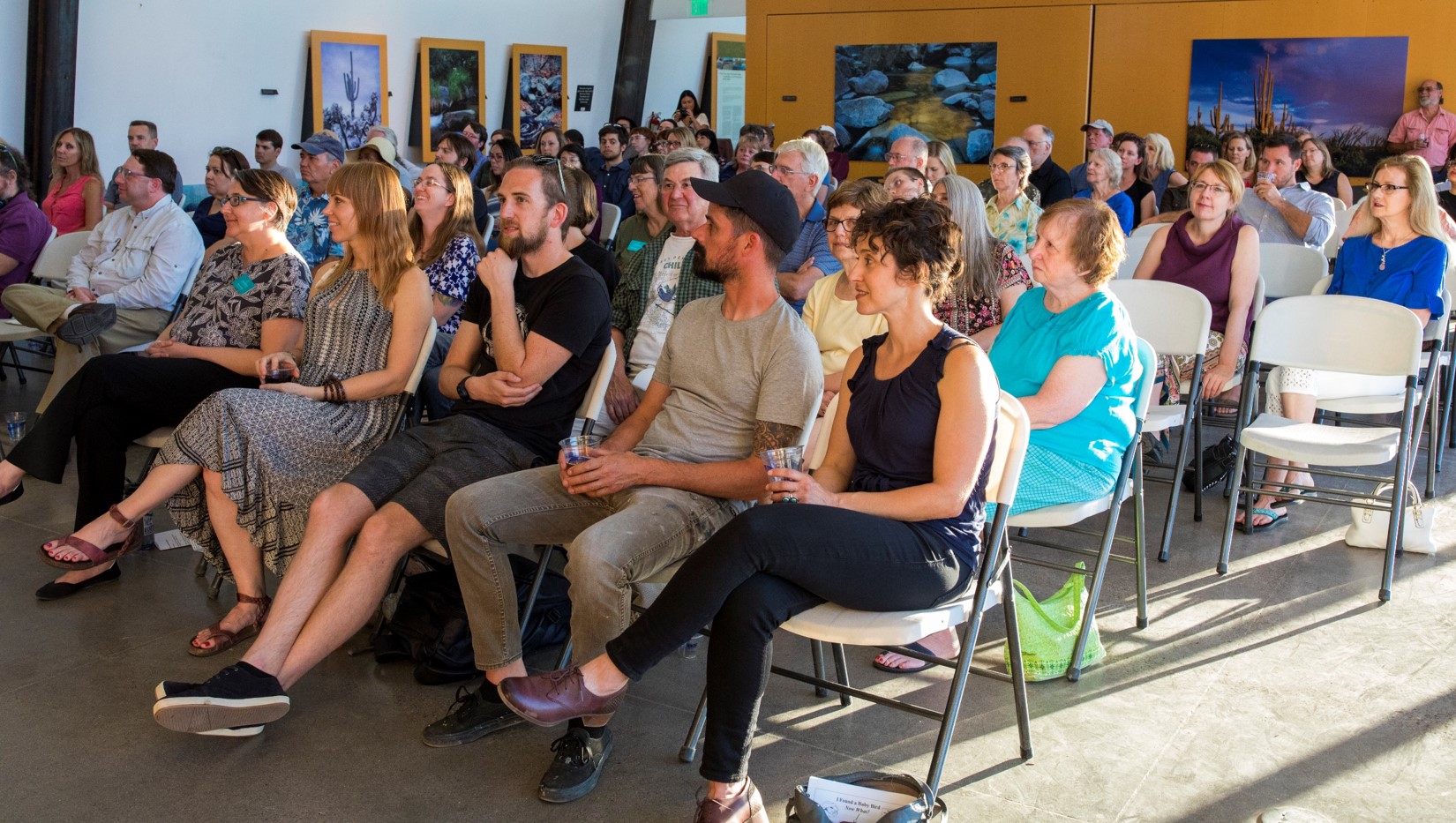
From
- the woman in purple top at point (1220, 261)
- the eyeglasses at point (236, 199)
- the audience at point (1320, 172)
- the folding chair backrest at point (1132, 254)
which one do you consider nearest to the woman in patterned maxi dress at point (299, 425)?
the eyeglasses at point (236, 199)

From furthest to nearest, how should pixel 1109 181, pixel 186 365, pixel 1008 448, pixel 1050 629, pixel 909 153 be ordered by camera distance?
pixel 1109 181, pixel 909 153, pixel 186 365, pixel 1050 629, pixel 1008 448

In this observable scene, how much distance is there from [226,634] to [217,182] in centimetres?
345

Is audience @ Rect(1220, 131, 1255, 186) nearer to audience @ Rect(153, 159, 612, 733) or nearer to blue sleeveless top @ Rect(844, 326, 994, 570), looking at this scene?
audience @ Rect(153, 159, 612, 733)

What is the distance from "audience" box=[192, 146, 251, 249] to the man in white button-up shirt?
0.55 feet

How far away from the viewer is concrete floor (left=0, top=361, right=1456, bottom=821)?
2.59 meters

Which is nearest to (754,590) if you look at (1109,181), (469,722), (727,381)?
(727,381)

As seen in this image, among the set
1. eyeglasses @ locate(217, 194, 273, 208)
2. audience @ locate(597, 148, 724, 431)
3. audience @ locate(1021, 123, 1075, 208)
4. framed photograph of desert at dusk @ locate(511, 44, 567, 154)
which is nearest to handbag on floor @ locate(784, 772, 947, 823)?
audience @ locate(597, 148, 724, 431)

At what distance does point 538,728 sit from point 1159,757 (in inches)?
56.3

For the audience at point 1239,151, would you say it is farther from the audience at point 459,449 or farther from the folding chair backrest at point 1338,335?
the audience at point 459,449

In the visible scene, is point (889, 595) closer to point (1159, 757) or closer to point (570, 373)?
point (1159, 757)

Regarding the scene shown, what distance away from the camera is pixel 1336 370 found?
404 cm

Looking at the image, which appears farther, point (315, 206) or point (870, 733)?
point (315, 206)

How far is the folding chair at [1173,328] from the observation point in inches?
163

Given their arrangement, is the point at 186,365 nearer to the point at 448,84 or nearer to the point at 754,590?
the point at 754,590
